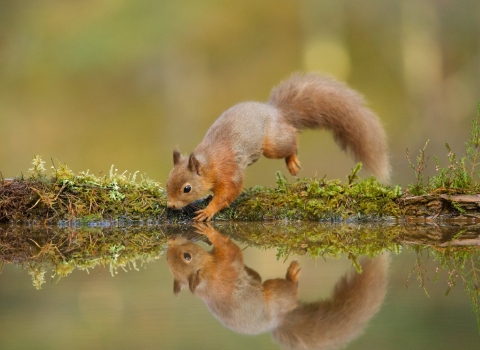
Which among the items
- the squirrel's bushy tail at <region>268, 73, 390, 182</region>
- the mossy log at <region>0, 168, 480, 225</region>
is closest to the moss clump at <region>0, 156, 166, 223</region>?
the mossy log at <region>0, 168, 480, 225</region>

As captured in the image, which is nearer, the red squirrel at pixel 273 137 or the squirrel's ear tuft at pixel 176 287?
the squirrel's ear tuft at pixel 176 287

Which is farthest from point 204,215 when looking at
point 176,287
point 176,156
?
point 176,287

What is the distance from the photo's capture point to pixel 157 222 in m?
4.53

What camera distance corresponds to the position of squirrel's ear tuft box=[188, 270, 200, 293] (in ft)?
8.27

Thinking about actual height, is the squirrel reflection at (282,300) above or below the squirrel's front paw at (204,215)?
below

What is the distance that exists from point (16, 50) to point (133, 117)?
285cm

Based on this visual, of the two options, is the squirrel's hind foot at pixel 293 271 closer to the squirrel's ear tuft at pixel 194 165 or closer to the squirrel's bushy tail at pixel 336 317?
the squirrel's bushy tail at pixel 336 317

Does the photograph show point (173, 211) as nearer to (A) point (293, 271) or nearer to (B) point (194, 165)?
(B) point (194, 165)

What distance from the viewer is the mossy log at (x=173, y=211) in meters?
4.38

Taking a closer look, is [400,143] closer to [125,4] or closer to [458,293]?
[125,4]

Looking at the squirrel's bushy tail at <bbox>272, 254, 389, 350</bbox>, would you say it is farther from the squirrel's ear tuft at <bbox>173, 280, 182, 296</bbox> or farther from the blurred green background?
the blurred green background

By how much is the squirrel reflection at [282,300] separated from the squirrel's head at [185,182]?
4.43ft

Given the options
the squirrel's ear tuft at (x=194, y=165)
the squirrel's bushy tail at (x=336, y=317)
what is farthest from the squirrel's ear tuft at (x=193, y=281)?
the squirrel's ear tuft at (x=194, y=165)

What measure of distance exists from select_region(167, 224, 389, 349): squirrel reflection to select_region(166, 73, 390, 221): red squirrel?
1.52m
